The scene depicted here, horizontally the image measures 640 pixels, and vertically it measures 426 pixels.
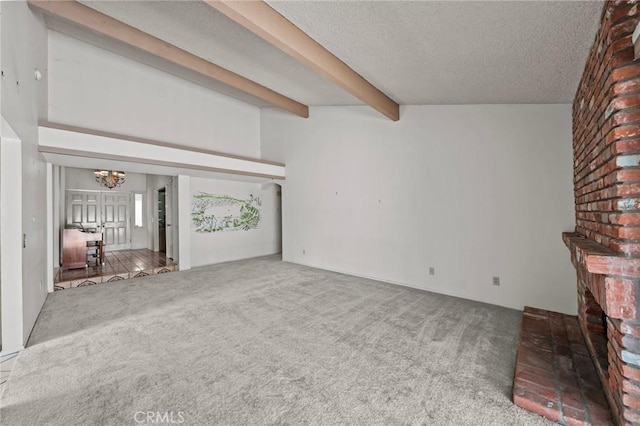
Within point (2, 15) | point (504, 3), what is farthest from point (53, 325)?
point (504, 3)

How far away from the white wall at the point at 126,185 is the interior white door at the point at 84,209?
0.64 ft

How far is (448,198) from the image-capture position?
445 cm

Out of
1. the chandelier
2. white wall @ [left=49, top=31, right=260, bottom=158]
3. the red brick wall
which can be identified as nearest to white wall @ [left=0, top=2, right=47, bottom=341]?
white wall @ [left=49, top=31, right=260, bottom=158]

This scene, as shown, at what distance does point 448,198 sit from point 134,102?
635 centimetres

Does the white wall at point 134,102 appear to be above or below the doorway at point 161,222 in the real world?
above

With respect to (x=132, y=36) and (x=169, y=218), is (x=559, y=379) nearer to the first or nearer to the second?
(x=132, y=36)

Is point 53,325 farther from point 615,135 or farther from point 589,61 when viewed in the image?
point 589,61

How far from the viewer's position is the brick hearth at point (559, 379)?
178cm

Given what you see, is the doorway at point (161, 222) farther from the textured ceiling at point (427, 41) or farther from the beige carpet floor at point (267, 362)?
the textured ceiling at point (427, 41)

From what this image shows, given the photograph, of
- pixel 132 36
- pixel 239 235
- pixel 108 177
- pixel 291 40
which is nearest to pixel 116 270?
pixel 239 235

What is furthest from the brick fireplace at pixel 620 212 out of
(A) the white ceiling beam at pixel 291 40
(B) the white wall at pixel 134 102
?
(B) the white wall at pixel 134 102

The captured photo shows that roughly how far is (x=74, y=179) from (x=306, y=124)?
6636mm

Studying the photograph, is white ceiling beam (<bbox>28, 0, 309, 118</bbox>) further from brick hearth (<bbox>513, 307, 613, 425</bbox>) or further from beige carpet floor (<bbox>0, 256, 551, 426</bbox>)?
brick hearth (<bbox>513, 307, 613, 425</bbox>)

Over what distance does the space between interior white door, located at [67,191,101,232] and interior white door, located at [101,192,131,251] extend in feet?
0.54
